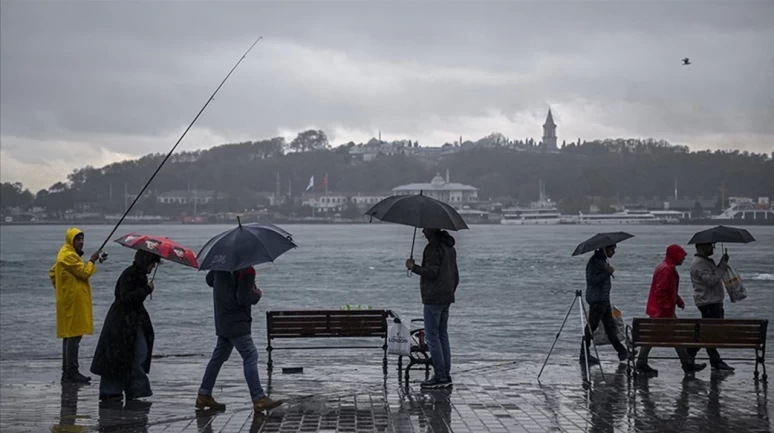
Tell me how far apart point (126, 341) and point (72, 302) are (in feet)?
4.53

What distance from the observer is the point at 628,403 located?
30.1 feet

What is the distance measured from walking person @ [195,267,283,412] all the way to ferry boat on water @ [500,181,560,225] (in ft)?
548

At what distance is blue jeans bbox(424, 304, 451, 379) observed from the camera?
32.9 feet

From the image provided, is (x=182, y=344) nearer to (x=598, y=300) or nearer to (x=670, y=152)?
(x=598, y=300)

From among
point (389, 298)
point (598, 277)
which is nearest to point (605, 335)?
point (598, 277)

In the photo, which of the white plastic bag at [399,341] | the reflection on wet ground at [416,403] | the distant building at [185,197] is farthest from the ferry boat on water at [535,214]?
the white plastic bag at [399,341]

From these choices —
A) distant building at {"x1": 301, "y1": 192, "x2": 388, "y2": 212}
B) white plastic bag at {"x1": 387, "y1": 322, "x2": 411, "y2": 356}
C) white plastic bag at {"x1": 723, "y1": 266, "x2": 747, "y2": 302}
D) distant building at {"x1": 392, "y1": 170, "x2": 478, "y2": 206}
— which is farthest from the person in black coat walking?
distant building at {"x1": 301, "y1": 192, "x2": 388, "y2": 212}

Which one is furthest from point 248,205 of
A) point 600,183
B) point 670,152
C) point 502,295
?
point 502,295

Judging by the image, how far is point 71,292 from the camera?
10609mm

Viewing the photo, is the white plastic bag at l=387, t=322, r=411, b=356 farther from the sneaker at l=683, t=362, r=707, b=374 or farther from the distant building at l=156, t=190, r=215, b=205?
the distant building at l=156, t=190, r=215, b=205

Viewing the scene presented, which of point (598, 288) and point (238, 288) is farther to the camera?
point (598, 288)

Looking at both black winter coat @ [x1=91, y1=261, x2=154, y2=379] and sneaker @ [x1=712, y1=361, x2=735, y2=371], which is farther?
sneaker @ [x1=712, y1=361, x2=735, y2=371]

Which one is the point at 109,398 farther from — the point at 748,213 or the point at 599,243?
the point at 748,213

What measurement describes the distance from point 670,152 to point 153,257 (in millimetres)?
169740
